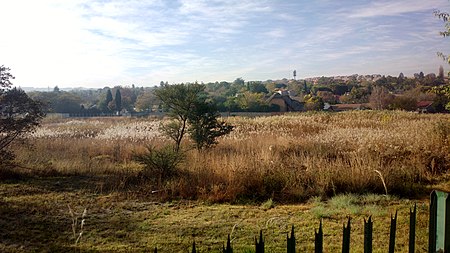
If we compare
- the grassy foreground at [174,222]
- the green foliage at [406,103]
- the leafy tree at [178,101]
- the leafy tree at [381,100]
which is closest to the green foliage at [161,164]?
the grassy foreground at [174,222]

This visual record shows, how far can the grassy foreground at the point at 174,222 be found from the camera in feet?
14.3

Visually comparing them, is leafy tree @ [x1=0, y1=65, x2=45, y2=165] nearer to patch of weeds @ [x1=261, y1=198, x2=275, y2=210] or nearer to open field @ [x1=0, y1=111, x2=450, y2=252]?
open field @ [x1=0, y1=111, x2=450, y2=252]

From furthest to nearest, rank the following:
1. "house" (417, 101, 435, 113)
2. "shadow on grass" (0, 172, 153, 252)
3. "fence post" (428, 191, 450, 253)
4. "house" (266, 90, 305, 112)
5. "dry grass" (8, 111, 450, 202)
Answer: "house" (266, 90, 305, 112)
"house" (417, 101, 435, 113)
"dry grass" (8, 111, 450, 202)
"shadow on grass" (0, 172, 153, 252)
"fence post" (428, 191, 450, 253)

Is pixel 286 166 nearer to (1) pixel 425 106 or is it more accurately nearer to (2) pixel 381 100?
(1) pixel 425 106

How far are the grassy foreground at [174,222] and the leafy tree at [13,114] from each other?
2.08 metres

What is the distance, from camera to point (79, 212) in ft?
19.1

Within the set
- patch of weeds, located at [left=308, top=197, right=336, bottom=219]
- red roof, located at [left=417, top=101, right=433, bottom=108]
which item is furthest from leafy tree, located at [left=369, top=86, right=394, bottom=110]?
patch of weeds, located at [left=308, top=197, right=336, bottom=219]

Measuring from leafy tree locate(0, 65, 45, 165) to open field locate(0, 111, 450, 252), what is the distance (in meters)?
0.83

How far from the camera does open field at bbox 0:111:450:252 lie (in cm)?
467

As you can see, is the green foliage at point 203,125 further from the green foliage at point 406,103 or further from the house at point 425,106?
the green foliage at point 406,103

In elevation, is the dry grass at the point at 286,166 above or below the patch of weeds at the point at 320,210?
above

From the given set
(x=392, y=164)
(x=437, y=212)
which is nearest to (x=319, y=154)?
(x=392, y=164)

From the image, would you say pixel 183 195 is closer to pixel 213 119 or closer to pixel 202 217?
pixel 202 217

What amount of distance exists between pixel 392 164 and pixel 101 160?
7.96 metres
